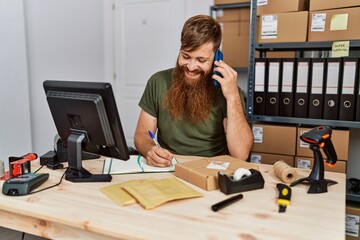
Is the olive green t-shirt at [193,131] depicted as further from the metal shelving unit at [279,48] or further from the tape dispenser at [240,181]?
the tape dispenser at [240,181]

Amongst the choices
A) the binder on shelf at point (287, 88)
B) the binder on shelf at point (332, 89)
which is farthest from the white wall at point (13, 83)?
the binder on shelf at point (332, 89)

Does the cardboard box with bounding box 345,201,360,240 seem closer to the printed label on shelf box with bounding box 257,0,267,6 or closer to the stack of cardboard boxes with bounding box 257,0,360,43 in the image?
the stack of cardboard boxes with bounding box 257,0,360,43

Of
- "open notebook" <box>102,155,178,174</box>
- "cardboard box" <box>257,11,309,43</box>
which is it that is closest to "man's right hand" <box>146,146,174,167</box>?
"open notebook" <box>102,155,178,174</box>

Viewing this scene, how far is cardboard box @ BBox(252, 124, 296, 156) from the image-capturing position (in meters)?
2.00

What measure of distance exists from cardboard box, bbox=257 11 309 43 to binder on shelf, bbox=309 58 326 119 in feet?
0.58

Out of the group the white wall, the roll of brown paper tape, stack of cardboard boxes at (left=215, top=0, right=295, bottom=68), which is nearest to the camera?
the roll of brown paper tape

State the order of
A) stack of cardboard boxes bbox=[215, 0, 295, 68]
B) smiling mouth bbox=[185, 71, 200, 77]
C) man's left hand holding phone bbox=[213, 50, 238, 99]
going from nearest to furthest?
man's left hand holding phone bbox=[213, 50, 238, 99], smiling mouth bbox=[185, 71, 200, 77], stack of cardboard boxes bbox=[215, 0, 295, 68]

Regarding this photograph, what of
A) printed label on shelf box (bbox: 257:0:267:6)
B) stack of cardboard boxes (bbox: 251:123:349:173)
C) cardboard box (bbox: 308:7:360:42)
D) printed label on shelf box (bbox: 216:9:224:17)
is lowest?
stack of cardboard boxes (bbox: 251:123:349:173)

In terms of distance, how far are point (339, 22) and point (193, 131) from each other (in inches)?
41.5

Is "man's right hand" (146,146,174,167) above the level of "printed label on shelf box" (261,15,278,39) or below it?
below

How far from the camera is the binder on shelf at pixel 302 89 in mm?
1921

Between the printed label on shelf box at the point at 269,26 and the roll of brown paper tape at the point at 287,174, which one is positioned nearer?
the roll of brown paper tape at the point at 287,174

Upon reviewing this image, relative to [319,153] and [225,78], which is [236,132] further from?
[319,153]

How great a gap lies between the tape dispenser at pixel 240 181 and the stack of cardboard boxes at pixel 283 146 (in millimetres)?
1016
